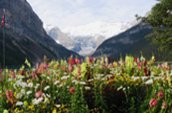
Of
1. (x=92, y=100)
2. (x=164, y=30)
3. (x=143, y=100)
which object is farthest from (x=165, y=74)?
(x=164, y=30)

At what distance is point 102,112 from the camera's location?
301 inches

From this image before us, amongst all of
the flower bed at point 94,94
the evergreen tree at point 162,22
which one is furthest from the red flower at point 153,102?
the evergreen tree at point 162,22

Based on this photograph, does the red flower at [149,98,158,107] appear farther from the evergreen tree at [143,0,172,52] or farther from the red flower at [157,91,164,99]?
the evergreen tree at [143,0,172,52]

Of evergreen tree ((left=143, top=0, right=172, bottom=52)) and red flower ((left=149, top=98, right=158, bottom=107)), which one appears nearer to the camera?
red flower ((left=149, top=98, right=158, bottom=107))

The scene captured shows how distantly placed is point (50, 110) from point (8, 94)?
0.78 m

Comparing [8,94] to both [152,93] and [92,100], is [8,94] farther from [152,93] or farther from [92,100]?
[152,93]

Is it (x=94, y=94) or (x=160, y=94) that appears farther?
(x=94, y=94)

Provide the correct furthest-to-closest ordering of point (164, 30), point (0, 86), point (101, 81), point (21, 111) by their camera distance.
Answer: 1. point (164, 30)
2. point (0, 86)
3. point (101, 81)
4. point (21, 111)

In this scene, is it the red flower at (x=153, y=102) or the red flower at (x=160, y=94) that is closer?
the red flower at (x=153, y=102)

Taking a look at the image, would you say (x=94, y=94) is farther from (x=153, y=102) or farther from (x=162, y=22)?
(x=162, y=22)

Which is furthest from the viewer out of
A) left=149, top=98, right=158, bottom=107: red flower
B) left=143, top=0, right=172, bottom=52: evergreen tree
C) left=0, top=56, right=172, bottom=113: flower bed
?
left=143, top=0, right=172, bottom=52: evergreen tree

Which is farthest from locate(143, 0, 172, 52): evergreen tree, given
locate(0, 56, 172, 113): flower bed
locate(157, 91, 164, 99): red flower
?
locate(157, 91, 164, 99): red flower

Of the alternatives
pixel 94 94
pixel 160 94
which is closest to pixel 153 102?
pixel 160 94

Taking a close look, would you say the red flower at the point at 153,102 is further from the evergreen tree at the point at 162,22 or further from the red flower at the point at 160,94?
the evergreen tree at the point at 162,22
